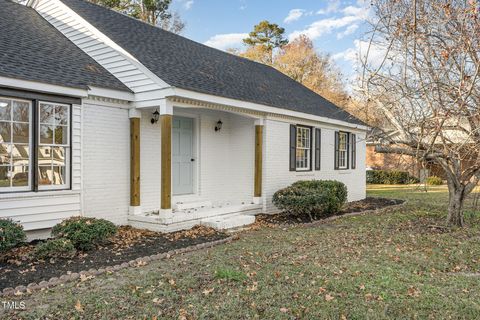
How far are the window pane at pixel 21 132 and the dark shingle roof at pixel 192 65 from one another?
279cm

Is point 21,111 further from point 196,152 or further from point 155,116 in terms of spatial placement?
point 196,152

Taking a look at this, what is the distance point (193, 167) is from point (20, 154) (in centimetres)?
463

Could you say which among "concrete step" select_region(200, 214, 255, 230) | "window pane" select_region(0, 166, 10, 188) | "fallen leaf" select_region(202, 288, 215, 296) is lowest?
"fallen leaf" select_region(202, 288, 215, 296)

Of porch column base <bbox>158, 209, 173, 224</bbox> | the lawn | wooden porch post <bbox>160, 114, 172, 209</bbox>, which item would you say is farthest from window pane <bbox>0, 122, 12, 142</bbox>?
the lawn

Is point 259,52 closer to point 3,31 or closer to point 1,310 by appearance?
point 3,31

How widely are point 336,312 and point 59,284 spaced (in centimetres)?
345

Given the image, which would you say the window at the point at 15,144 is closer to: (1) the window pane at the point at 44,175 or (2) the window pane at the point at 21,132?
(2) the window pane at the point at 21,132

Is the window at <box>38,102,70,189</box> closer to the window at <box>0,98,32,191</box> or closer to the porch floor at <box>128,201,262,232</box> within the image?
the window at <box>0,98,32,191</box>

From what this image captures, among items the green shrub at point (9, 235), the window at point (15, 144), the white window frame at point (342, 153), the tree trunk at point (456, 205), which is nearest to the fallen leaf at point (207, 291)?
the green shrub at point (9, 235)

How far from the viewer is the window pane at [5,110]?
7004 millimetres

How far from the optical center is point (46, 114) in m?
7.62

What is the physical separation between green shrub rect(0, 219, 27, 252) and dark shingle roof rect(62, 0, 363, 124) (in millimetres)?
3972

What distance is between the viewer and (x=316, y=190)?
35.7ft

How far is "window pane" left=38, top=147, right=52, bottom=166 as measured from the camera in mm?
7551
